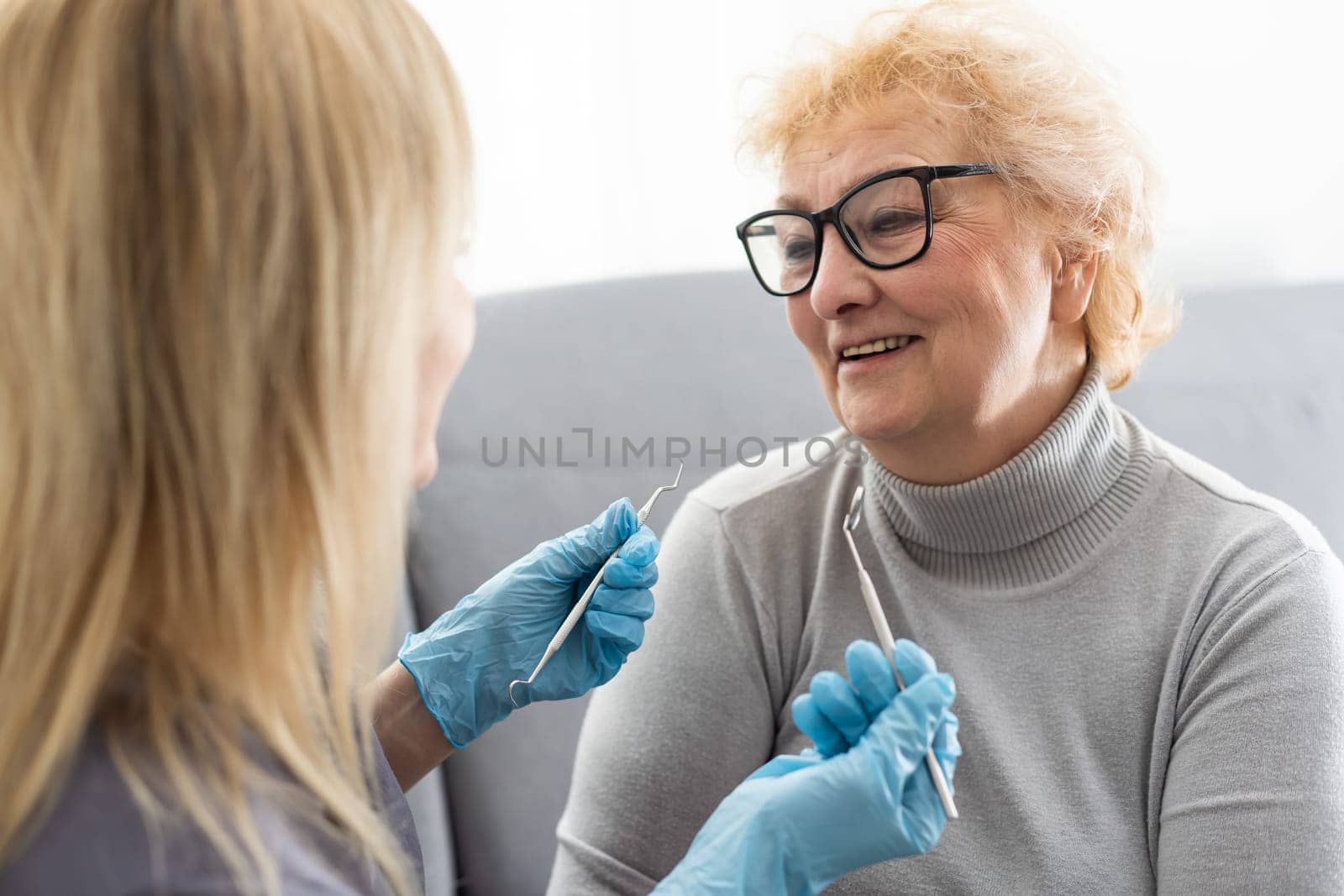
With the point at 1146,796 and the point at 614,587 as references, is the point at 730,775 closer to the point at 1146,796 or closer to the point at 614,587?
the point at 614,587

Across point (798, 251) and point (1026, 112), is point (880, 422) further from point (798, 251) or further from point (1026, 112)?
point (1026, 112)

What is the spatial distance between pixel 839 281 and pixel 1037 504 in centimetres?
32

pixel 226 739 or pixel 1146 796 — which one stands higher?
pixel 226 739

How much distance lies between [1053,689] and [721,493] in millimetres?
445

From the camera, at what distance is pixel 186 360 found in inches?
26.9

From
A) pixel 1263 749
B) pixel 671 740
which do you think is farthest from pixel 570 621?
pixel 1263 749

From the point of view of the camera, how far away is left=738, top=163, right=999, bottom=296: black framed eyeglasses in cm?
118

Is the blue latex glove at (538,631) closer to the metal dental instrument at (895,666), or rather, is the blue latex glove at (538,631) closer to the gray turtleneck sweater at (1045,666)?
the gray turtleneck sweater at (1045,666)

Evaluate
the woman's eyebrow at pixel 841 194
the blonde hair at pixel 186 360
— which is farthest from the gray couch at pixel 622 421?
the blonde hair at pixel 186 360

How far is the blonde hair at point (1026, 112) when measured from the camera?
3.97 ft

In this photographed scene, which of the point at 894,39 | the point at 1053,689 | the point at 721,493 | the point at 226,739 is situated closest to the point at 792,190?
the point at 894,39

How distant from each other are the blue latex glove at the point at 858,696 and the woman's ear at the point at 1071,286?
508 mm

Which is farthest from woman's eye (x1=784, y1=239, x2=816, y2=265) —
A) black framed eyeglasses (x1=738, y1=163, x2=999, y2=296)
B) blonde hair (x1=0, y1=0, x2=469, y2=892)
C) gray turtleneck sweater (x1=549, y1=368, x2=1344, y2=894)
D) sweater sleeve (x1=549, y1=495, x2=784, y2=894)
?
blonde hair (x1=0, y1=0, x2=469, y2=892)

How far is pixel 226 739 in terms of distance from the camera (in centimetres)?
71
